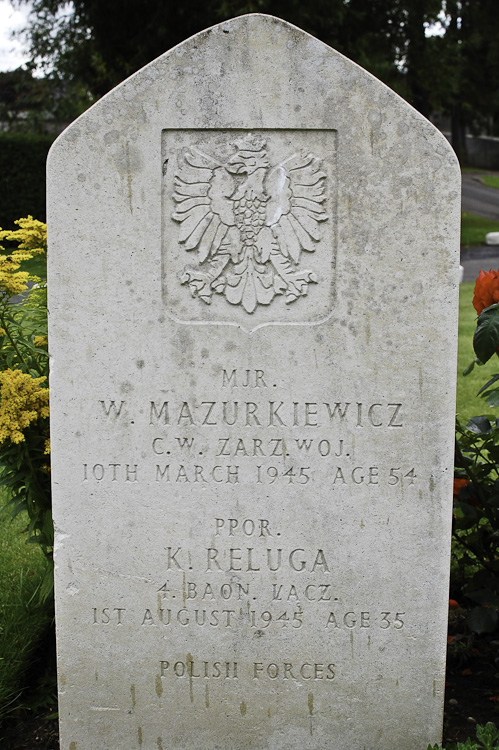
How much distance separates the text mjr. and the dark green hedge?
16.0 m

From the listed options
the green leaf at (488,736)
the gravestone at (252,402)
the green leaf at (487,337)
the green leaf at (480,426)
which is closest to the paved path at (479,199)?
the green leaf at (480,426)

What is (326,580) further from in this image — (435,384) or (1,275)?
(1,275)

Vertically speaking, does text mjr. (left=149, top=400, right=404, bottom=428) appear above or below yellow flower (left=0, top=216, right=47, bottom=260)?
below

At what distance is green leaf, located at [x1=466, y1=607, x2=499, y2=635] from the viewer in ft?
10.4

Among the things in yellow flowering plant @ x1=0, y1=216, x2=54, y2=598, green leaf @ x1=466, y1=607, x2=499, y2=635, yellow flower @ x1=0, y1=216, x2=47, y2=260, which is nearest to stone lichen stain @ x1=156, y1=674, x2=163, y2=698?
yellow flowering plant @ x1=0, y1=216, x2=54, y2=598

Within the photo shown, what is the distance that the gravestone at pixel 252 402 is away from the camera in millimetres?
2561

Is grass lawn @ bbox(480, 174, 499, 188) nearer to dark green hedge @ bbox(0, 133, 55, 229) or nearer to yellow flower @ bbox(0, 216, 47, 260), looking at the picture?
dark green hedge @ bbox(0, 133, 55, 229)

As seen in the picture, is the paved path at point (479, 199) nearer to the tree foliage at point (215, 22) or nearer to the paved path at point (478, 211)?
the paved path at point (478, 211)

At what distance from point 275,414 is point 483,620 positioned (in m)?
1.30

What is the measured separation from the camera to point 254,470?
272cm

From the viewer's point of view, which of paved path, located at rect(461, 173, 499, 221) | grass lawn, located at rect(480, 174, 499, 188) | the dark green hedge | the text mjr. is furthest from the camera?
grass lawn, located at rect(480, 174, 499, 188)

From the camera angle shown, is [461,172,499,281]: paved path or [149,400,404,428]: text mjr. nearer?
[149,400,404,428]: text mjr.

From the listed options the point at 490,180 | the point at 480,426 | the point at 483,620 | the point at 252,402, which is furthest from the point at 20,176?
the point at 490,180

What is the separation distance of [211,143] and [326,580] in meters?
1.52
